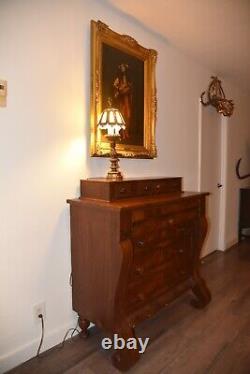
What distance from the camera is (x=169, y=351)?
183cm

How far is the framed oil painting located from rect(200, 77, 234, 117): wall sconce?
114 centimetres

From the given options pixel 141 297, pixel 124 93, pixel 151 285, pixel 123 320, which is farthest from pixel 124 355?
pixel 124 93

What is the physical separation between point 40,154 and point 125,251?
836 millimetres

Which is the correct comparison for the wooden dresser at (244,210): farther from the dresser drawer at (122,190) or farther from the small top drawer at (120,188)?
the dresser drawer at (122,190)

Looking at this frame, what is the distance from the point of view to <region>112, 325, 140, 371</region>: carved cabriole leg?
1.66 metres

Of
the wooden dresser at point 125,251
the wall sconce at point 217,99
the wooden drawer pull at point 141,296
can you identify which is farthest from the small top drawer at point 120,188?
the wall sconce at point 217,99

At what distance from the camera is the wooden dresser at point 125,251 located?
1641 millimetres

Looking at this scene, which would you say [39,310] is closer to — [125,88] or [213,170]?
[125,88]

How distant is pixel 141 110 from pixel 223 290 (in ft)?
6.45

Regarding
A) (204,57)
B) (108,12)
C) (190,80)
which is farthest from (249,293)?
(108,12)

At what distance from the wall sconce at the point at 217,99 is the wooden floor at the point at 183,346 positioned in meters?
2.23

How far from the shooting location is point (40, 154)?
5.78ft

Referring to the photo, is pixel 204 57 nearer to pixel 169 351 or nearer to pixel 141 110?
pixel 141 110

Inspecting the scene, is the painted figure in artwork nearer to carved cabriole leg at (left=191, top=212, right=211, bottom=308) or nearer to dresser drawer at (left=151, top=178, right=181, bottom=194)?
dresser drawer at (left=151, top=178, right=181, bottom=194)
